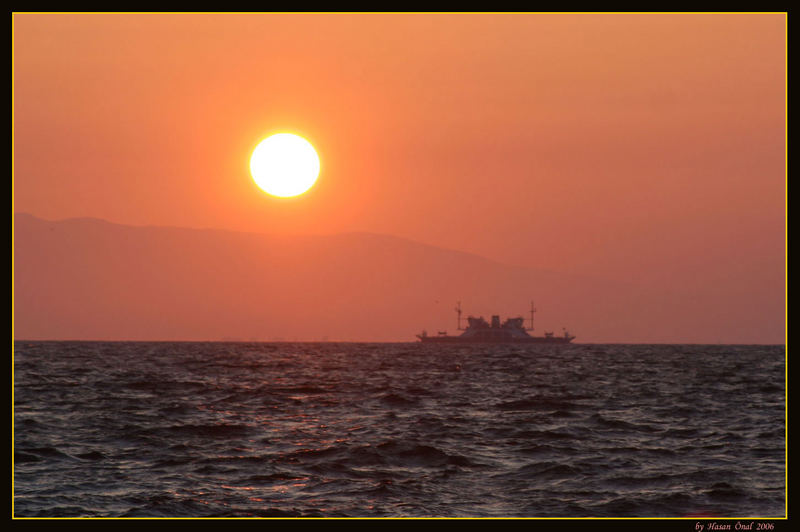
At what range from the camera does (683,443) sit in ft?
89.9

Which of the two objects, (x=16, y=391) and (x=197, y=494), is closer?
(x=197, y=494)

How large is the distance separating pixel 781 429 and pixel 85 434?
22397mm

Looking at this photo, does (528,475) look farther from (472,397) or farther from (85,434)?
(472,397)

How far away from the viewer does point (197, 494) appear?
63.9 ft

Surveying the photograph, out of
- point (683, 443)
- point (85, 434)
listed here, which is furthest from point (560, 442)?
point (85, 434)

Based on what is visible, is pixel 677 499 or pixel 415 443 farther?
pixel 415 443

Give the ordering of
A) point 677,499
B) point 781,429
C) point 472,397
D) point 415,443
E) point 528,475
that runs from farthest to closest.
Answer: point 472,397
point 781,429
point 415,443
point 528,475
point 677,499

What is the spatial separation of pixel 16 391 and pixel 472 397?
23.3m
